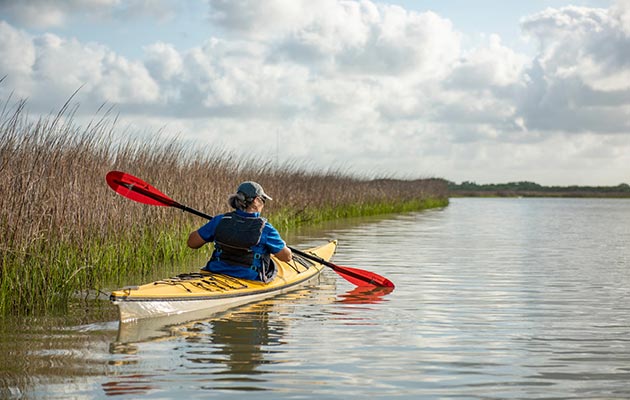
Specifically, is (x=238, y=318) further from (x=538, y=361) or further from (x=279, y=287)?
(x=538, y=361)

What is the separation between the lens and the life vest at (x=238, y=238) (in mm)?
7355

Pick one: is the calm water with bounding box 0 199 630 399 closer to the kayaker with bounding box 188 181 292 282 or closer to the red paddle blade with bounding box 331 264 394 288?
the red paddle blade with bounding box 331 264 394 288

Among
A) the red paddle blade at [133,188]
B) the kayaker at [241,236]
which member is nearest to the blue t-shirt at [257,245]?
the kayaker at [241,236]

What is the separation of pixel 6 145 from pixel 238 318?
2.84 metres

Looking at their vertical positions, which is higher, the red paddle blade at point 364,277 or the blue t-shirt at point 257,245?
the blue t-shirt at point 257,245

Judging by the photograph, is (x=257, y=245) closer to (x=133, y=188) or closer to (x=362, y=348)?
(x=133, y=188)

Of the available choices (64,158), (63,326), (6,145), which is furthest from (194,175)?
(63,326)

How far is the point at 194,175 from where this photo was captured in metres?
12.9

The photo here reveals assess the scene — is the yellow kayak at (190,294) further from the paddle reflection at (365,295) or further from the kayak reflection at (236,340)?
the paddle reflection at (365,295)

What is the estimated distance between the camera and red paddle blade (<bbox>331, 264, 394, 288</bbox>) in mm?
9164

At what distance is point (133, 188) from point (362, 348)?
395 centimetres

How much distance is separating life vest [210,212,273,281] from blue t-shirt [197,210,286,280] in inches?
1.7

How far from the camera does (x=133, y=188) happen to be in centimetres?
868

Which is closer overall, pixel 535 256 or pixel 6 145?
pixel 6 145
